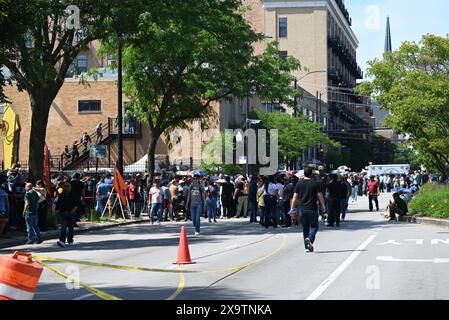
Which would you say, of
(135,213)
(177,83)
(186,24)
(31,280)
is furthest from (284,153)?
(31,280)

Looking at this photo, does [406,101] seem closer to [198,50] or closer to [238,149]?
[198,50]

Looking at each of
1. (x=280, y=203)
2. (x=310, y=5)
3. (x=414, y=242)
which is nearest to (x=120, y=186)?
(x=280, y=203)

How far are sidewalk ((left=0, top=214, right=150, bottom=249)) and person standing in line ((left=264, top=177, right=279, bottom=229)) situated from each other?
19.6 ft

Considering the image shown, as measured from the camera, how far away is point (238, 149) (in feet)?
171

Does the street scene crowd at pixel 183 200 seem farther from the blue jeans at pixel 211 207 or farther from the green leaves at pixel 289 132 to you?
the green leaves at pixel 289 132

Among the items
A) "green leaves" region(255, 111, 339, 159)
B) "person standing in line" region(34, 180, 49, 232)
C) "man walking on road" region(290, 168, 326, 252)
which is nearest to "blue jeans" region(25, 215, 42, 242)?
"person standing in line" region(34, 180, 49, 232)

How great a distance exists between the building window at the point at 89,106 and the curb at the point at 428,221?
96.1 ft

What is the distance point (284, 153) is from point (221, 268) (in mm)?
44552

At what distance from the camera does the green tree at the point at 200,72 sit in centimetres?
3159

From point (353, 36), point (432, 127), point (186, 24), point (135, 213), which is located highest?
point (353, 36)

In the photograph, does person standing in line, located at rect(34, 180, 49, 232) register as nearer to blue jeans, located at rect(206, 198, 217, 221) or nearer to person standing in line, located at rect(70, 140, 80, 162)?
blue jeans, located at rect(206, 198, 217, 221)

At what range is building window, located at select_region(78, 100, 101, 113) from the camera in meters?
53.3

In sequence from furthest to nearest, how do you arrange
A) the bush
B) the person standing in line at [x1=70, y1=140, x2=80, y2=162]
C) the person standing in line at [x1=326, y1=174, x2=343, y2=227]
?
the person standing in line at [x1=70, y1=140, x2=80, y2=162], the person standing in line at [x1=326, y1=174, x2=343, y2=227], the bush

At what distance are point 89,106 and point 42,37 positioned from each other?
26.6 m
